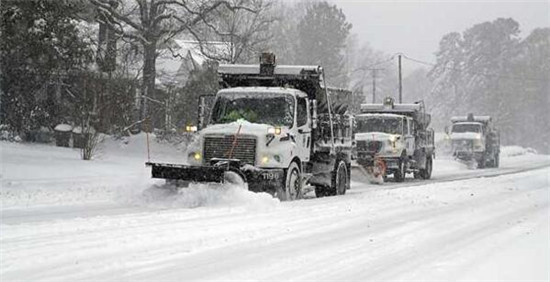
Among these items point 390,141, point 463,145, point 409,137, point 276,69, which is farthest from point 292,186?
point 463,145

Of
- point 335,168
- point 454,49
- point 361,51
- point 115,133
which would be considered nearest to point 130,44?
point 115,133

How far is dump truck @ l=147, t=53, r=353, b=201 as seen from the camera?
44.6ft

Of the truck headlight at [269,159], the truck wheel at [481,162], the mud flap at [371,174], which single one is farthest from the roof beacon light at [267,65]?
the truck wheel at [481,162]

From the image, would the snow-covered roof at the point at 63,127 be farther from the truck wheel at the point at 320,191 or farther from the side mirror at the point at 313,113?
the side mirror at the point at 313,113

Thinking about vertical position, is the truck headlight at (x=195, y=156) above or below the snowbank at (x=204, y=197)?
above

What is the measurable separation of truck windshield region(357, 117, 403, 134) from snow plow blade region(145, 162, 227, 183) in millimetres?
12485

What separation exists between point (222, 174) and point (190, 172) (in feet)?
2.13

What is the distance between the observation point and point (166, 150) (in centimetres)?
2912

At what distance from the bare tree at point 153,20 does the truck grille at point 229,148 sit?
17.2 meters

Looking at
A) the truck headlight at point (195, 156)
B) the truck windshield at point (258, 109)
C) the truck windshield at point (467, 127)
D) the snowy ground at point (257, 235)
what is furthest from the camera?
the truck windshield at point (467, 127)

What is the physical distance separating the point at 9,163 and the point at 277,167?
8.22 m

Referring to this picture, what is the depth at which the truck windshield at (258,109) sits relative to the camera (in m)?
14.8

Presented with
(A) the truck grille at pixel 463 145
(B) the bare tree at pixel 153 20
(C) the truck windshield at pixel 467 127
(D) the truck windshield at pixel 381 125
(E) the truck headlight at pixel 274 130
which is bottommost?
(E) the truck headlight at pixel 274 130

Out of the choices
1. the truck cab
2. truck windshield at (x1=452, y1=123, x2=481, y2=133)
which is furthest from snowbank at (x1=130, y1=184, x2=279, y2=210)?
truck windshield at (x1=452, y1=123, x2=481, y2=133)
